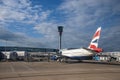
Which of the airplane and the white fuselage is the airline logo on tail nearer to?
the airplane

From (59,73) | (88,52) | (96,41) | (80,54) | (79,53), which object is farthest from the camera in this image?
(79,53)

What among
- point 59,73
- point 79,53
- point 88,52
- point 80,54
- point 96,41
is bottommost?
point 59,73

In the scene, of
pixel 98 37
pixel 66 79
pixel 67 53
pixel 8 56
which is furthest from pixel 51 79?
pixel 8 56

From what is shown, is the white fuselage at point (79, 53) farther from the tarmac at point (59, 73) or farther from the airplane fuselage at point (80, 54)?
the tarmac at point (59, 73)

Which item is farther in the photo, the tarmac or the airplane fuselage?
the airplane fuselage

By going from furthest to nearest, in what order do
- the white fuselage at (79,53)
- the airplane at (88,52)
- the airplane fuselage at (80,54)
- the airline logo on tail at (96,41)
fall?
the airplane fuselage at (80,54) < the white fuselage at (79,53) < the airplane at (88,52) < the airline logo on tail at (96,41)

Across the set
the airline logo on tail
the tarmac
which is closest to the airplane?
the airline logo on tail

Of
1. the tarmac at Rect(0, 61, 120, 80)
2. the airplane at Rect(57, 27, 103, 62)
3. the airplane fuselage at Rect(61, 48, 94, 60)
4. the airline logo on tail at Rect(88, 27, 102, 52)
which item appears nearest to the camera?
the tarmac at Rect(0, 61, 120, 80)

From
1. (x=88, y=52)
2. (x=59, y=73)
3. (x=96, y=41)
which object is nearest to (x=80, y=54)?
(x=88, y=52)

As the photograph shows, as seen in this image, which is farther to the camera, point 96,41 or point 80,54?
point 80,54

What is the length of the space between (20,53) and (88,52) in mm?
43724

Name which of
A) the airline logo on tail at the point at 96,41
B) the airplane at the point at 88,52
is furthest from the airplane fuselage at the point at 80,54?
the airline logo on tail at the point at 96,41

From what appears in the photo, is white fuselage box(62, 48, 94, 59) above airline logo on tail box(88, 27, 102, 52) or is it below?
below

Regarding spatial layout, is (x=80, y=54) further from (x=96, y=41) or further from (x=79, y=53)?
(x=96, y=41)
